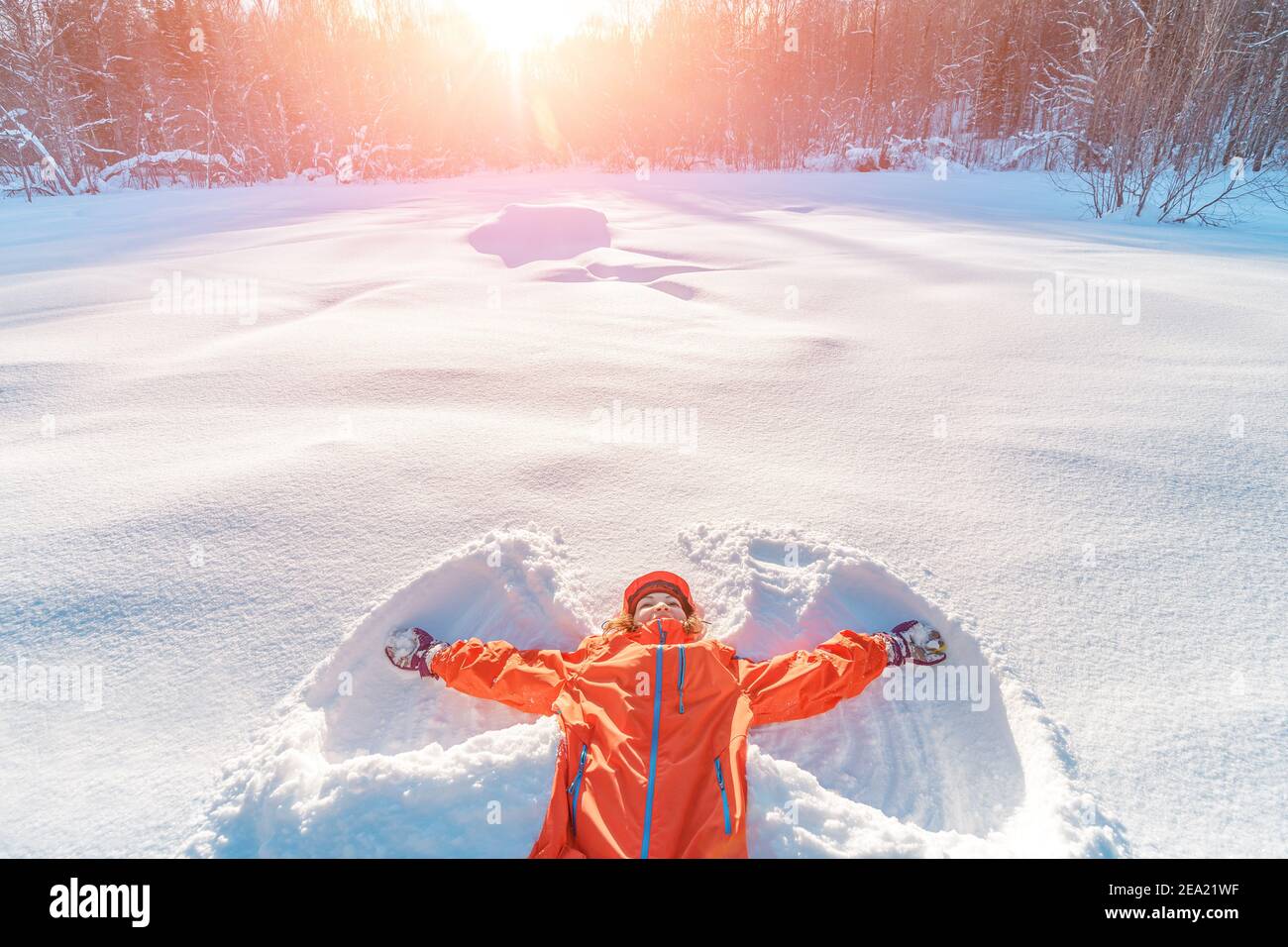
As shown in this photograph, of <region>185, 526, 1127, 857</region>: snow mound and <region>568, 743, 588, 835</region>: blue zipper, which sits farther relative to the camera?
<region>568, 743, 588, 835</region>: blue zipper

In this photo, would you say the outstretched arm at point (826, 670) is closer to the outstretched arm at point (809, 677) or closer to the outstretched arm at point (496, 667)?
the outstretched arm at point (809, 677)

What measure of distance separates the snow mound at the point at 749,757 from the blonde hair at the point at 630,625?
0.31ft

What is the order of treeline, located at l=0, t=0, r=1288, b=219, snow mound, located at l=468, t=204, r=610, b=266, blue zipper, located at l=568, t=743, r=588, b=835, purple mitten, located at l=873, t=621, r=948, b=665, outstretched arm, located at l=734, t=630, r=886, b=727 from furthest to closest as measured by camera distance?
treeline, located at l=0, t=0, r=1288, b=219
snow mound, located at l=468, t=204, r=610, b=266
purple mitten, located at l=873, t=621, r=948, b=665
outstretched arm, located at l=734, t=630, r=886, b=727
blue zipper, located at l=568, t=743, r=588, b=835

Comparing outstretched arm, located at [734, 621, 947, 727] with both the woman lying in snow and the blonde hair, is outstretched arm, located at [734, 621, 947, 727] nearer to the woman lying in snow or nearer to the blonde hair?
the woman lying in snow

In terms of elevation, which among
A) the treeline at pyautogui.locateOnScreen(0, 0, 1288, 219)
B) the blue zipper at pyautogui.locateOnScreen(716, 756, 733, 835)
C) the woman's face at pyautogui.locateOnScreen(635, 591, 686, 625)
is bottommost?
the blue zipper at pyautogui.locateOnScreen(716, 756, 733, 835)

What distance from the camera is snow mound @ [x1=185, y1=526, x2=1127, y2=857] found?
136 centimetres

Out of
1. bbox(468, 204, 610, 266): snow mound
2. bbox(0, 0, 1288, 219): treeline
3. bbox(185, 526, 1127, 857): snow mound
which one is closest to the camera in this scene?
bbox(185, 526, 1127, 857): snow mound

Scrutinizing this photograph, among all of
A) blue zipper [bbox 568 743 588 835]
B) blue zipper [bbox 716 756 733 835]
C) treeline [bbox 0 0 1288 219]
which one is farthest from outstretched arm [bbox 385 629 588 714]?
treeline [bbox 0 0 1288 219]

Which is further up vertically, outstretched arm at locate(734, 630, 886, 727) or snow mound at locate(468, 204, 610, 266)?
snow mound at locate(468, 204, 610, 266)

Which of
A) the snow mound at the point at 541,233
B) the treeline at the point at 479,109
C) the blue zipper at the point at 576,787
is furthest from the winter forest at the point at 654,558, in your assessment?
the treeline at the point at 479,109

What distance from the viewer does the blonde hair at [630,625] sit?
1916mm

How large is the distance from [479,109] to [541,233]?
13.6m

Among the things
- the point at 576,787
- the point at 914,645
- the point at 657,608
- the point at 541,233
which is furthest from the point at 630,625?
the point at 541,233
